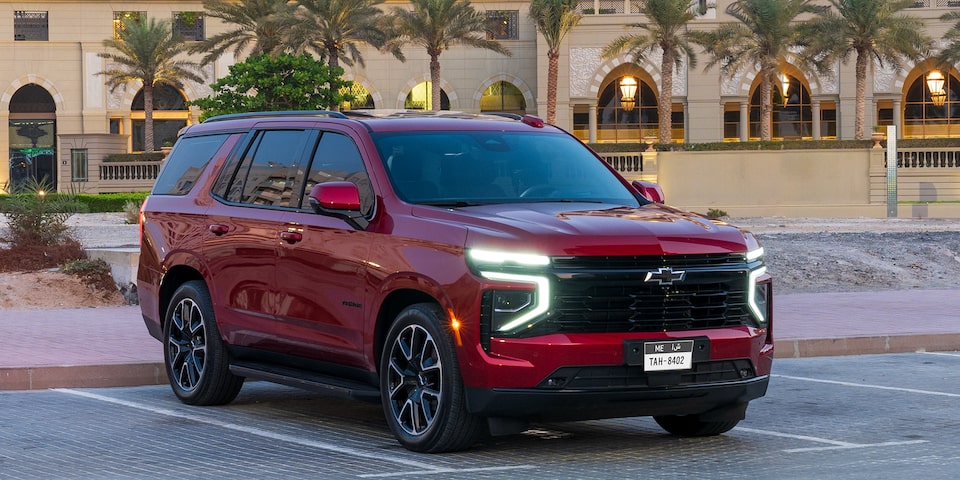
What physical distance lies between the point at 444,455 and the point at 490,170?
1800 mm

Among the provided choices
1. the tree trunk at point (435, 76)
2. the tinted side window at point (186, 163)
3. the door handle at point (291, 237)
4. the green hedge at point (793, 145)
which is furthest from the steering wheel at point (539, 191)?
the tree trunk at point (435, 76)

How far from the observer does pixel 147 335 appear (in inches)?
523

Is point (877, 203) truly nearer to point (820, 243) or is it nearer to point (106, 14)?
point (820, 243)

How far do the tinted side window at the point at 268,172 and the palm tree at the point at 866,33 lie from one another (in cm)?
5193

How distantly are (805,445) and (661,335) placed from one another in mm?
1366

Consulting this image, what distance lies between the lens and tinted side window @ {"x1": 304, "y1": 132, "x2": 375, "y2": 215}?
848 centimetres

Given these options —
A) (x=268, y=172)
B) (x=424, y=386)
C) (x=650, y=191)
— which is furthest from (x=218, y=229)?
(x=650, y=191)

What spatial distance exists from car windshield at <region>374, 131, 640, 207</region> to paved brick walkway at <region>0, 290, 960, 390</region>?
144 inches

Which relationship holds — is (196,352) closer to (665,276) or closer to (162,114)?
(665,276)

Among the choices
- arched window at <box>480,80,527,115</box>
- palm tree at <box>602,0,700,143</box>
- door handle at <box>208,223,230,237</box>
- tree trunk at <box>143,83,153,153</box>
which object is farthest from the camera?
arched window at <box>480,80,527,115</box>

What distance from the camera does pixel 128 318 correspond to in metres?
14.9

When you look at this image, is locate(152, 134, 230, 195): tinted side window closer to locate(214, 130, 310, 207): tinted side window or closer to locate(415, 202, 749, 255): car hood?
locate(214, 130, 310, 207): tinted side window

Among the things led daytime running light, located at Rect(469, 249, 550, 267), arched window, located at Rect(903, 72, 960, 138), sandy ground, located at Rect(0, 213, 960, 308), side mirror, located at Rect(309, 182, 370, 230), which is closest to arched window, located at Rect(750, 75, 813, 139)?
arched window, located at Rect(903, 72, 960, 138)

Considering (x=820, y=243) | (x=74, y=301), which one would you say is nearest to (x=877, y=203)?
(x=820, y=243)
